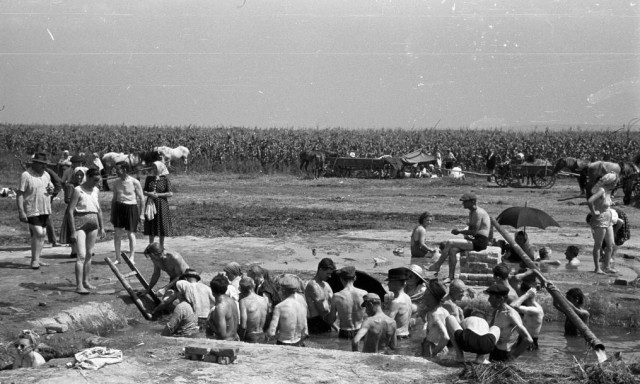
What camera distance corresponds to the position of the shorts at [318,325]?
38.1ft

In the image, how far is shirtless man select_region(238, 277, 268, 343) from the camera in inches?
414

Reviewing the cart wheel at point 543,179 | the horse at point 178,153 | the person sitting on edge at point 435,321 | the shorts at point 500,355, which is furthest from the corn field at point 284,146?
the shorts at point 500,355

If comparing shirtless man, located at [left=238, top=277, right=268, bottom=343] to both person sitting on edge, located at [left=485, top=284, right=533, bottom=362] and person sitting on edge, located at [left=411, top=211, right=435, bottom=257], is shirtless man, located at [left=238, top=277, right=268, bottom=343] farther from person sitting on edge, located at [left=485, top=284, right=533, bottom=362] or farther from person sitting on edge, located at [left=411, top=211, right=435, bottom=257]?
person sitting on edge, located at [left=411, top=211, right=435, bottom=257]

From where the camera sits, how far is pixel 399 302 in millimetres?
10430

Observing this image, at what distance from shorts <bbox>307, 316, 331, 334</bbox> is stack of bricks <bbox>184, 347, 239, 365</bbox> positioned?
132 inches

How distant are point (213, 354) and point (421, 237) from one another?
701 centimetres

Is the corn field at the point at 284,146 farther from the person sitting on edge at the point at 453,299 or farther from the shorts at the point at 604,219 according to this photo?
the person sitting on edge at the point at 453,299

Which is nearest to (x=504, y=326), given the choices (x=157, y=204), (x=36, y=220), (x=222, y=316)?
(x=222, y=316)

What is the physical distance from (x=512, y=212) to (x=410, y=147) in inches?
1128

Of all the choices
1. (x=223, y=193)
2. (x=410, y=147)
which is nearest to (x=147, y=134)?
(x=410, y=147)

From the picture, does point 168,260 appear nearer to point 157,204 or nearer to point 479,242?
point 157,204

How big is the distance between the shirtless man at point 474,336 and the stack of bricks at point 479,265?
426 centimetres

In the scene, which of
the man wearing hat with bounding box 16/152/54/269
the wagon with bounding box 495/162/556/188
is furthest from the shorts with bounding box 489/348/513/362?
the wagon with bounding box 495/162/556/188

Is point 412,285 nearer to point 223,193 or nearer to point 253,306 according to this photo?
point 253,306
